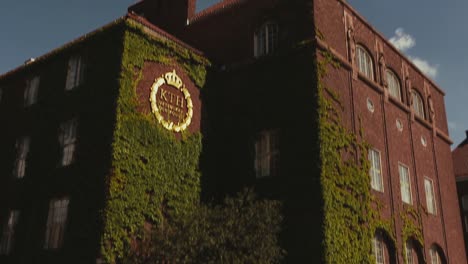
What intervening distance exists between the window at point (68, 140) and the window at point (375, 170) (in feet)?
42.2

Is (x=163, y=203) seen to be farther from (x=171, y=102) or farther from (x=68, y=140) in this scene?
(x=68, y=140)

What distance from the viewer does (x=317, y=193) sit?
64.5 ft

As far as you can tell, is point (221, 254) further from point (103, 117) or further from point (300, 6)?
point (300, 6)

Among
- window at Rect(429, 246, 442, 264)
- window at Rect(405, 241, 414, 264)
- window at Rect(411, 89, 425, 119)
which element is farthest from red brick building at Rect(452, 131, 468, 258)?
window at Rect(405, 241, 414, 264)

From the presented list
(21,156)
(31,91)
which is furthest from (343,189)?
(31,91)

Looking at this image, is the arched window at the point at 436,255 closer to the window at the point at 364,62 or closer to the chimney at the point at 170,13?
the window at the point at 364,62

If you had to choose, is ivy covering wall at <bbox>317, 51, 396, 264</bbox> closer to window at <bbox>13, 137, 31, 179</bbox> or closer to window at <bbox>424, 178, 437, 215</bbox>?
window at <bbox>424, 178, 437, 215</bbox>

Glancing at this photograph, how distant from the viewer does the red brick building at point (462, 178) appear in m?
43.8

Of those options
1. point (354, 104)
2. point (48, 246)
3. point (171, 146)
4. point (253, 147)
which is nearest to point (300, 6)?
point (354, 104)

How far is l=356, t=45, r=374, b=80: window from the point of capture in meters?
25.5

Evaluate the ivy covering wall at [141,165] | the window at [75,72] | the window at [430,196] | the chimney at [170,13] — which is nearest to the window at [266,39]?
the ivy covering wall at [141,165]

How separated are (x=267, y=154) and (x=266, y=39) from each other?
18.1 feet

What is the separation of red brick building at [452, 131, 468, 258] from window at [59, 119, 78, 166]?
33.8 meters

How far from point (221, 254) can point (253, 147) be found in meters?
6.59
